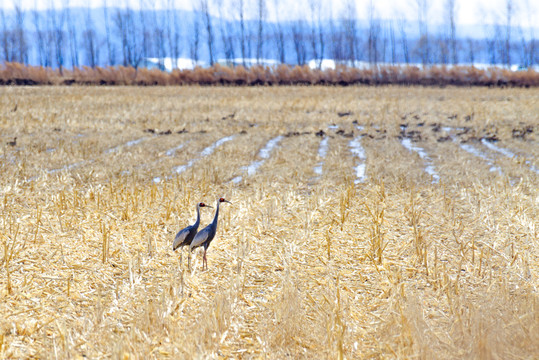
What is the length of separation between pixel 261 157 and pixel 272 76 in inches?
1055

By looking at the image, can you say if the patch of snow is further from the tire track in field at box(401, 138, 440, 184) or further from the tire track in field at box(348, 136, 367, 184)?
the tire track in field at box(348, 136, 367, 184)

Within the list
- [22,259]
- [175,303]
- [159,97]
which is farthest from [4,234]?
[159,97]

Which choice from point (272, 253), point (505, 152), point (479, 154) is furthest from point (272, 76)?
point (272, 253)

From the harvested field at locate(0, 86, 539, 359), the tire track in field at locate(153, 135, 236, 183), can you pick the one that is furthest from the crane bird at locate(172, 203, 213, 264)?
the tire track in field at locate(153, 135, 236, 183)

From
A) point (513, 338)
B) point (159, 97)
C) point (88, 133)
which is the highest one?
point (159, 97)

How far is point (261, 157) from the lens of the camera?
503 inches

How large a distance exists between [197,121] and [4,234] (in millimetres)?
14132

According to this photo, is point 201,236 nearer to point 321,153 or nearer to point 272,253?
point 272,253

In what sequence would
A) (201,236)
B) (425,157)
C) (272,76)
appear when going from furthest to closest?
(272,76) → (425,157) → (201,236)

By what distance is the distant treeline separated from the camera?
1462 inches

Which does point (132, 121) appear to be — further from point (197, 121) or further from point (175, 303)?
point (175, 303)

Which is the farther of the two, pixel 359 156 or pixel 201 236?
pixel 359 156

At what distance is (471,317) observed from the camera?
3.72 metres

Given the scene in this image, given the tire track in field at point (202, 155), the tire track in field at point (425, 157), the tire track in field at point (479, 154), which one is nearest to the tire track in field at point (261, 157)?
the tire track in field at point (202, 155)
